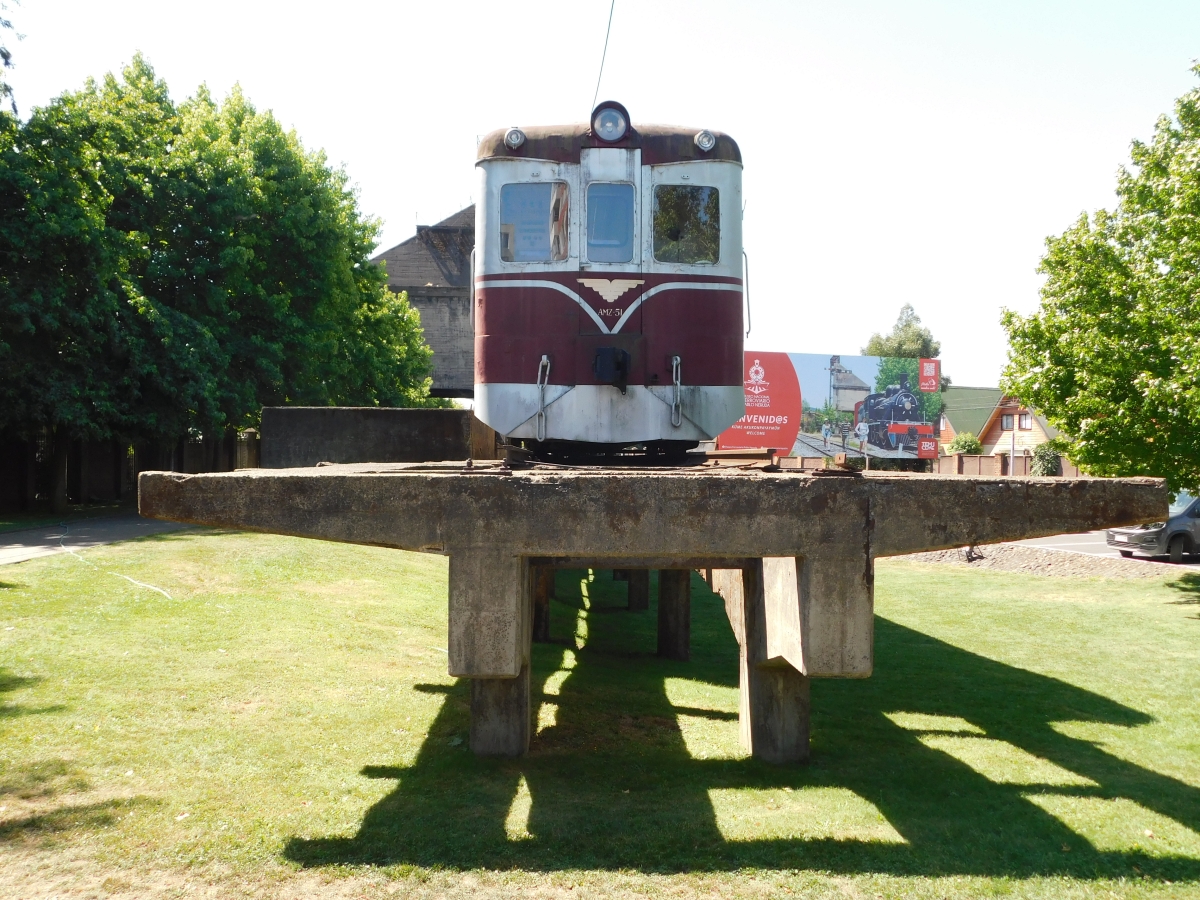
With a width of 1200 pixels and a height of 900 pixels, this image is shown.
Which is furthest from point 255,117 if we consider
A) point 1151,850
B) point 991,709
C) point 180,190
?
point 1151,850

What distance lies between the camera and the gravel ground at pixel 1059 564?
20.6 metres

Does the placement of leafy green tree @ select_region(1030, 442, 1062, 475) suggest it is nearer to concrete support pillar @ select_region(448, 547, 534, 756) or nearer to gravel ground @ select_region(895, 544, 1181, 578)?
gravel ground @ select_region(895, 544, 1181, 578)

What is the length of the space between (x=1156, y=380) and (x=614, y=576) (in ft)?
36.1

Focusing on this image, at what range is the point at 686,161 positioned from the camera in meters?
7.57

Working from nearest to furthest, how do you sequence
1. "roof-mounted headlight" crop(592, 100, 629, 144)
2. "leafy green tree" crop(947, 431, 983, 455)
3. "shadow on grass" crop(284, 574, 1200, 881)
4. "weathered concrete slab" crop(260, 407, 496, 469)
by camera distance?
"shadow on grass" crop(284, 574, 1200, 881)
"roof-mounted headlight" crop(592, 100, 629, 144)
"weathered concrete slab" crop(260, 407, 496, 469)
"leafy green tree" crop(947, 431, 983, 455)

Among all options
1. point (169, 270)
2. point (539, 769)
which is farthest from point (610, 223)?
point (169, 270)

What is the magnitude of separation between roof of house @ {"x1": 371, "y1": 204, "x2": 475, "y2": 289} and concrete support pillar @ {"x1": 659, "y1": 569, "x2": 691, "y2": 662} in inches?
1611

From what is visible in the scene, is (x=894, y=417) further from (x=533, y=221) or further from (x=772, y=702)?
(x=772, y=702)

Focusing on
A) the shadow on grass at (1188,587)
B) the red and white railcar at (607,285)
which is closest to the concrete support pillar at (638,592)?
the shadow on grass at (1188,587)

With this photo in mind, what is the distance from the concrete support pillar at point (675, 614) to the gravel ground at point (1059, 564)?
31.5 feet

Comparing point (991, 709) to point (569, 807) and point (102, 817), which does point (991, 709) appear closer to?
point (569, 807)

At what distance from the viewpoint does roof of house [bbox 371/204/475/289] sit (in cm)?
5094

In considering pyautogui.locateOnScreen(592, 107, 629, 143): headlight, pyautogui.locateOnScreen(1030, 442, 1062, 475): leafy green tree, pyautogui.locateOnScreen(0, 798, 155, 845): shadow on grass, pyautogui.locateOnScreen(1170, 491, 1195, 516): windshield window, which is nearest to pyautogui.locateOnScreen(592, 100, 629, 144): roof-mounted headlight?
pyautogui.locateOnScreen(592, 107, 629, 143): headlight

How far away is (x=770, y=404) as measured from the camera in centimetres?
5006
